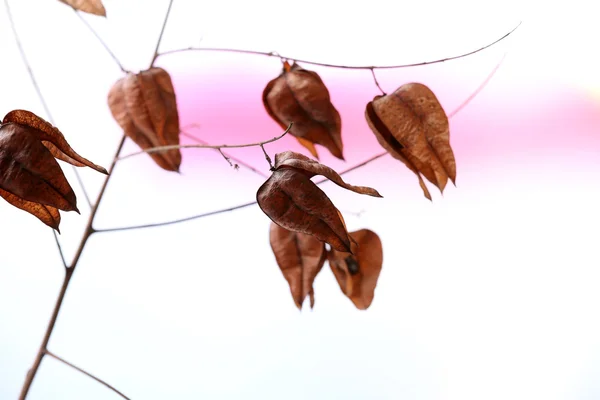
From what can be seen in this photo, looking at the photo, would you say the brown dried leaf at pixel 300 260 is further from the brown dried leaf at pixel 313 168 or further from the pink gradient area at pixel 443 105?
the pink gradient area at pixel 443 105

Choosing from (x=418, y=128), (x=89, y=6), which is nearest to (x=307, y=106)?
(x=418, y=128)

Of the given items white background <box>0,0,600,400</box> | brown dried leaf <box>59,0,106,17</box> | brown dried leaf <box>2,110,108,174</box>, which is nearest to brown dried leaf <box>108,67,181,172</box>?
brown dried leaf <box>59,0,106,17</box>

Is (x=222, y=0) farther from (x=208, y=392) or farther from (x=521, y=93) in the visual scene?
(x=208, y=392)

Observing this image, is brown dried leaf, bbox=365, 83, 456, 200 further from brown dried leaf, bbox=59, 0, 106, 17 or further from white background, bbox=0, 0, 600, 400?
white background, bbox=0, 0, 600, 400

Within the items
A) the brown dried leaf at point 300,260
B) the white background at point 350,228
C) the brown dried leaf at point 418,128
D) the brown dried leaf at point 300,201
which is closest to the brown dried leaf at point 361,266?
the brown dried leaf at point 300,260

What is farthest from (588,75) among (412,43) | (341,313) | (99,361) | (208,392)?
(99,361)
